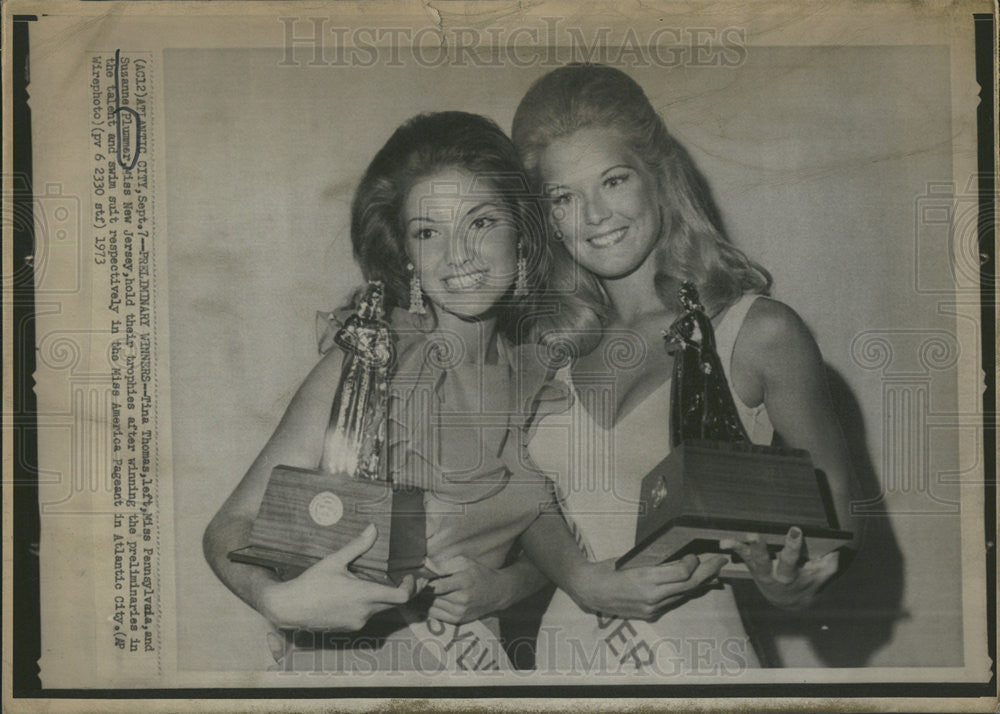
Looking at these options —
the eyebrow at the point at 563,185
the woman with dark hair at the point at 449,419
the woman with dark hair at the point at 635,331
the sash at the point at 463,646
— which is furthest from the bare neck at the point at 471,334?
the sash at the point at 463,646

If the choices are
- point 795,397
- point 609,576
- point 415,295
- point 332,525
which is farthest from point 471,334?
point 795,397

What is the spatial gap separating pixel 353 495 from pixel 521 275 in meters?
0.71

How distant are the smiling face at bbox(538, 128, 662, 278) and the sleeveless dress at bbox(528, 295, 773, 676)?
34 cm

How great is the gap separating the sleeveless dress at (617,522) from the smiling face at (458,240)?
1.27ft

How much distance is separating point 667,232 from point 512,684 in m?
1.25

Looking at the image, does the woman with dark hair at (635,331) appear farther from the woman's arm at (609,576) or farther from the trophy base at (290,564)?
the trophy base at (290,564)

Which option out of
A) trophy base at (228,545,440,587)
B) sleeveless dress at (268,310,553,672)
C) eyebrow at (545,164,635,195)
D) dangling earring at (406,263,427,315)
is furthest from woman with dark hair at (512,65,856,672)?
trophy base at (228,545,440,587)

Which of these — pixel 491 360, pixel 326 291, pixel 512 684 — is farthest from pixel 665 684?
pixel 326 291

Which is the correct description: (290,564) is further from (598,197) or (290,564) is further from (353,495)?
(598,197)

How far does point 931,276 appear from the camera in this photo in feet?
9.30

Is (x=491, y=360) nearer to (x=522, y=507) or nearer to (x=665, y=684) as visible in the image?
(x=522, y=507)

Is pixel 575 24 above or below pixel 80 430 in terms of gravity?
above

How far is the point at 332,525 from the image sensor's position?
2.69 meters

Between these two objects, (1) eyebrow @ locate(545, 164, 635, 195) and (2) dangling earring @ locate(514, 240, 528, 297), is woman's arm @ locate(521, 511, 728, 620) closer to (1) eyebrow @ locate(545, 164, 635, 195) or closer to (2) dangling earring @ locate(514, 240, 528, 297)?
(2) dangling earring @ locate(514, 240, 528, 297)
